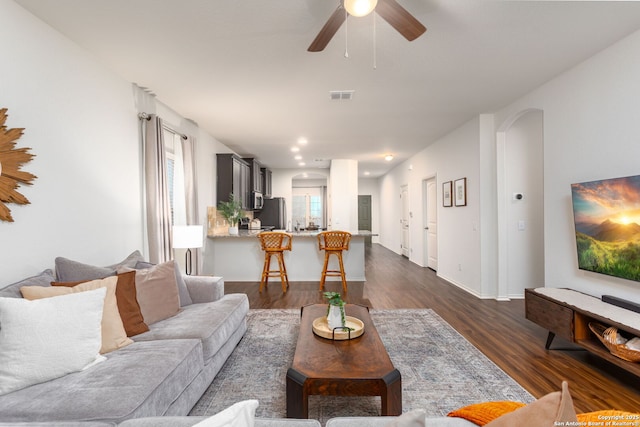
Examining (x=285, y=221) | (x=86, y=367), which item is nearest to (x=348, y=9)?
(x=86, y=367)

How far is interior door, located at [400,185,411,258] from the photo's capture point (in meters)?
7.98

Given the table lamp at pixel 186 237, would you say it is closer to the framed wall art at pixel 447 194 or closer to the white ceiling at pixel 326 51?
the white ceiling at pixel 326 51

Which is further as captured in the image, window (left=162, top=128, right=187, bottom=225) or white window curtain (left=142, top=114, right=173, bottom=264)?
window (left=162, top=128, right=187, bottom=225)

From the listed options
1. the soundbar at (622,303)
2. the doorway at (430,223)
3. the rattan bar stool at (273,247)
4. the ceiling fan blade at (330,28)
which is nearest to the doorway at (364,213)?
the doorway at (430,223)

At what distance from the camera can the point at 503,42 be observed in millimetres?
2393

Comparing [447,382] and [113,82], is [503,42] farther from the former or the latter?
[113,82]

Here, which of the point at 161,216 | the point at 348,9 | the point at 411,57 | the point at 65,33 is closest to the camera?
the point at 348,9

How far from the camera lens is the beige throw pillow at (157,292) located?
7.10ft

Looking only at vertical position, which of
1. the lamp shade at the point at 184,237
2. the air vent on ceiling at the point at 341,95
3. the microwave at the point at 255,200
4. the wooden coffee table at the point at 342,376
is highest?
the air vent on ceiling at the point at 341,95

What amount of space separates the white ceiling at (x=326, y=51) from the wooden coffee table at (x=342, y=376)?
2.29 meters

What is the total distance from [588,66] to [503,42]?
3.34 ft

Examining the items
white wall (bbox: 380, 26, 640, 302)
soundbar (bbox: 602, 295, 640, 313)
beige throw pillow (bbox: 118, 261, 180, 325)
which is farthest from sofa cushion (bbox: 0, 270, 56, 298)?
white wall (bbox: 380, 26, 640, 302)

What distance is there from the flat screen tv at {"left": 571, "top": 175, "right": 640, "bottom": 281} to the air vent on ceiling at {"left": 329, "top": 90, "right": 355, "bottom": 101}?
2420mm

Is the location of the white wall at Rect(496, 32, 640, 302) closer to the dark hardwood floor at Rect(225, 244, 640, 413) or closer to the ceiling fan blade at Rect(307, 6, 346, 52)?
the dark hardwood floor at Rect(225, 244, 640, 413)
